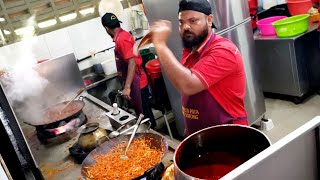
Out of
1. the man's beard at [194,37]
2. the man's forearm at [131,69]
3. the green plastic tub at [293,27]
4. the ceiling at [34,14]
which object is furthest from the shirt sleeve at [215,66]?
the ceiling at [34,14]

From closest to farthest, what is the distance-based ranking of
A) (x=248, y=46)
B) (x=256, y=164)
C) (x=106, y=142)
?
(x=256, y=164), (x=106, y=142), (x=248, y=46)

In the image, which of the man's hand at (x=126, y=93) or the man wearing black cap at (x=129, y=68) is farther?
the man's hand at (x=126, y=93)

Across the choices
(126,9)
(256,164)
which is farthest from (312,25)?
(256,164)

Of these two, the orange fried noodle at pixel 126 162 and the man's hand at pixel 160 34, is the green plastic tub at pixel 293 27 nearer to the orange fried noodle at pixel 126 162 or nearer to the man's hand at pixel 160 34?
the man's hand at pixel 160 34

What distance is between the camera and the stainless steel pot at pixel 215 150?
1143 millimetres

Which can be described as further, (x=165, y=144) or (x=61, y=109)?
(x=61, y=109)

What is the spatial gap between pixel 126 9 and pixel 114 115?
390 cm

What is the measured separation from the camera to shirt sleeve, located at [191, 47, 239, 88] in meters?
1.93

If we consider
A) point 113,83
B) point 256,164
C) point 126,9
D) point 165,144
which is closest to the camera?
point 256,164

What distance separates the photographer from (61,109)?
132 inches

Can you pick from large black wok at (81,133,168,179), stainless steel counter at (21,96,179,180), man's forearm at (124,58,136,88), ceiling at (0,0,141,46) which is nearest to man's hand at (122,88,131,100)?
man's forearm at (124,58,136,88)

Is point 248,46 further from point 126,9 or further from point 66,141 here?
point 126,9

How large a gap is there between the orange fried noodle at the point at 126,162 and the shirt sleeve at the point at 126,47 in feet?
7.87

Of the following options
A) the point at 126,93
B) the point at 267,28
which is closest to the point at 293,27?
the point at 267,28
